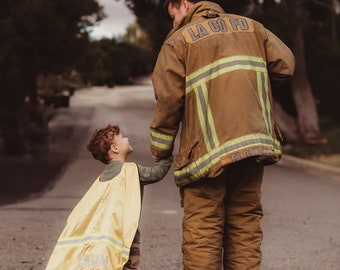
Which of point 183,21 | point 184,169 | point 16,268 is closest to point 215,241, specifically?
point 184,169

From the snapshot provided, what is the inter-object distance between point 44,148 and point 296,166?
5.83 m

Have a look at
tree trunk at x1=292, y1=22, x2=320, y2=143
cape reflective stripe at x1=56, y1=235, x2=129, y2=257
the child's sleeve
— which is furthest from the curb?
cape reflective stripe at x1=56, y1=235, x2=129, y2=257

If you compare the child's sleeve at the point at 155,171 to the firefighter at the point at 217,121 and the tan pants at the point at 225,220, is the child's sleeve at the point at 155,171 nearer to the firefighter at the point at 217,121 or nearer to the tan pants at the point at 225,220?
the firefighter at the point at 217,121

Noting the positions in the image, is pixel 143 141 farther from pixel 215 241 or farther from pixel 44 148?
pixel 215 241

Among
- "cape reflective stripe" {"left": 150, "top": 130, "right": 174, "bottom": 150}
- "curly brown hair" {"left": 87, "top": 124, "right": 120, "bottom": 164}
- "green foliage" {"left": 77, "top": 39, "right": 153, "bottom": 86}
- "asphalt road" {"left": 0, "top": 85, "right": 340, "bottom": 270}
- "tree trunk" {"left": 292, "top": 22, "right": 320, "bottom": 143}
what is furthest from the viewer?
"tree trunk" {"left": 292, "top": 22, "right": 320, "bottom": 143}

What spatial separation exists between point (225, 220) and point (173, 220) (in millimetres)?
4021

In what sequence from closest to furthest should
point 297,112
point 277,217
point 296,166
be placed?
1. point 277,217
2. point 296,166
3. point 297,112

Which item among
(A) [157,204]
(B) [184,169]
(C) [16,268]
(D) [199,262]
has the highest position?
(B) [184,169]

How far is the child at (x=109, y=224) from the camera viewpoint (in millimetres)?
3672

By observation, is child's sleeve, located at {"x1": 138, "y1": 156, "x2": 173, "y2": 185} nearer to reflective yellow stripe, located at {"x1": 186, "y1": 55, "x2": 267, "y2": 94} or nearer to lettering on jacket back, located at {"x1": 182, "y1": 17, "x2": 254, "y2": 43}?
reflective yellow stripe, located at {"x1": 186, "y1": 55, "x2": 267, "y2": 94}

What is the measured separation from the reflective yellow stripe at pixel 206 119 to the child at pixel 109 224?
0.34 meters

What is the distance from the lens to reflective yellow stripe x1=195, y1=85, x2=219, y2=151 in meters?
3.68

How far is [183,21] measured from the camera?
153 inches

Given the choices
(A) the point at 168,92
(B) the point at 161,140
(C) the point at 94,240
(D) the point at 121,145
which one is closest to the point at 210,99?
(A) the point at 168,92
